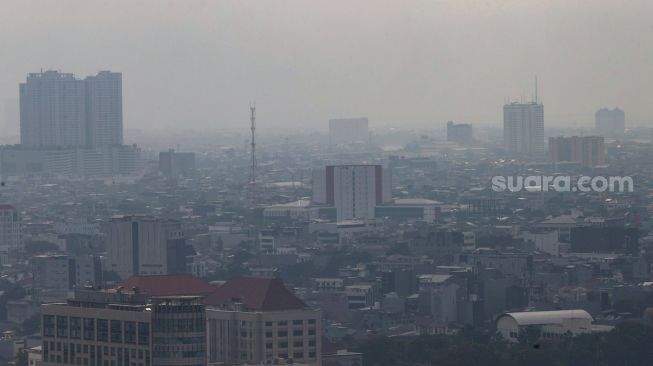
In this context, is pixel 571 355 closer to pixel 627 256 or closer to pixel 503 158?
pixel 627 256

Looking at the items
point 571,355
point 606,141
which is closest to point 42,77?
point 606,141

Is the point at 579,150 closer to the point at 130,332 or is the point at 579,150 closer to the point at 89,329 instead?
the point at 89,329

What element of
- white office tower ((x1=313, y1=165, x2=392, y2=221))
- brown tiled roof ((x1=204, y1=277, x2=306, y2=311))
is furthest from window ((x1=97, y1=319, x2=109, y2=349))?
white office tower ((x1=313, y1=165, x2=392, y2=221))

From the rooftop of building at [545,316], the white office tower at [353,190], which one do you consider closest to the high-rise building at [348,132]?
the white office tower at [353,190]

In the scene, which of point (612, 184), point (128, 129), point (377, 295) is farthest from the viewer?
point (128, 129)

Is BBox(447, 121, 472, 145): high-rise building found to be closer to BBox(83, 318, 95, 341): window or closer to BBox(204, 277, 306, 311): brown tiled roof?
BBox(204, 277, 306, 311): brown tiled roof

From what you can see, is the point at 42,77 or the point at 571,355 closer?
the point at 571,355
